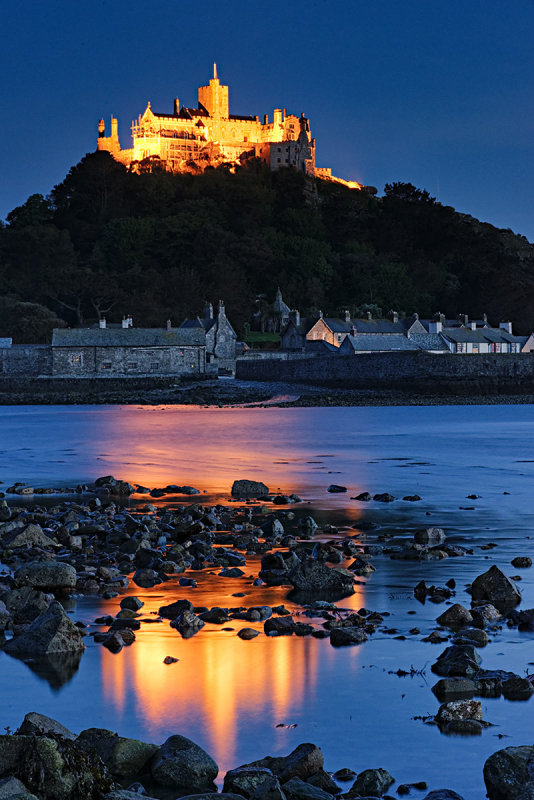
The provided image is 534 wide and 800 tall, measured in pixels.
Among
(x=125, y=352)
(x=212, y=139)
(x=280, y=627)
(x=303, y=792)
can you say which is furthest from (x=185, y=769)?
(x=212, y=139)

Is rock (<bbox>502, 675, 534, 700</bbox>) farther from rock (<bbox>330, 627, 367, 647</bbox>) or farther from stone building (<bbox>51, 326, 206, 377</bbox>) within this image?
stone building (<bbox>51, 326, 206, 377</bbox>)

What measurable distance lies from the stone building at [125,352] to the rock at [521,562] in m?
67.3

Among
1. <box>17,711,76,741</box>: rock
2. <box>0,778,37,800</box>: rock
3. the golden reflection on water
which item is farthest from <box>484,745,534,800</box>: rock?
<box>0,778,37,800</box>: rock

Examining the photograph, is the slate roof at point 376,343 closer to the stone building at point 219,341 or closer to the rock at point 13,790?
the stone building at point 219,341

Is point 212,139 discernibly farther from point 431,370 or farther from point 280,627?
point 280,627

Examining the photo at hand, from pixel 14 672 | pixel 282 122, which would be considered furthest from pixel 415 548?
pixel 282 122

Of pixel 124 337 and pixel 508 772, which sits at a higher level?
pixel 124 337

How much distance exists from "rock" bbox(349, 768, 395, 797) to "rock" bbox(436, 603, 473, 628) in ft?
11.8

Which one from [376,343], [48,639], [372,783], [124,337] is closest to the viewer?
[372,783]

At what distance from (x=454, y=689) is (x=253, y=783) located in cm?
239

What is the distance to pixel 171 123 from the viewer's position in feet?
460

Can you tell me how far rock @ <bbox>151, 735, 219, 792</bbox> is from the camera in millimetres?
6352

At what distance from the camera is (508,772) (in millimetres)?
6105

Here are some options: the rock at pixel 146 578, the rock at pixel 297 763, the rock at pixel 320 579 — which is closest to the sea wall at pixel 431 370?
the rock at pixel 320 579
